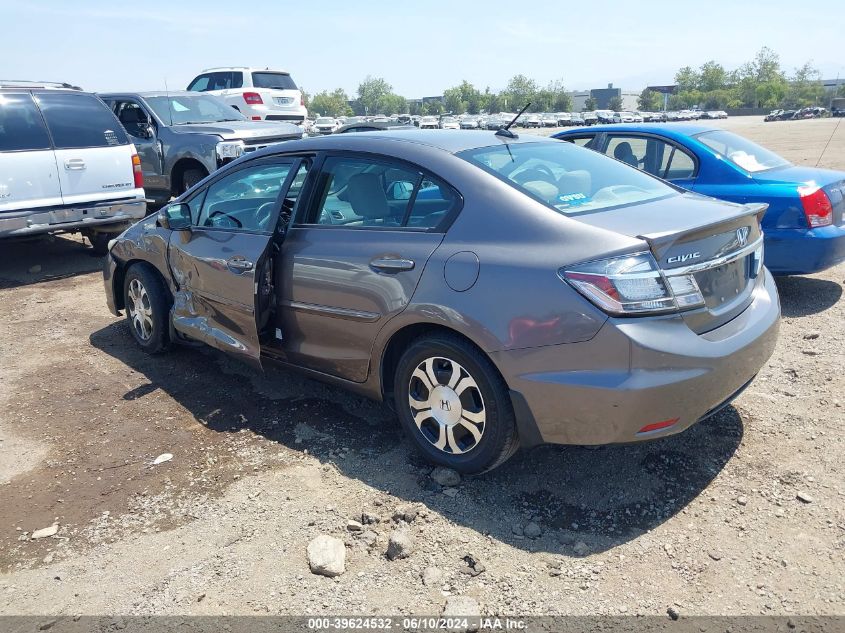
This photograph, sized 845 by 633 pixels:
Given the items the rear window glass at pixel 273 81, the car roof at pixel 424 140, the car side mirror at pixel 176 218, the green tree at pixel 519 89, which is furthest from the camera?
the green tree at pixel 519 89

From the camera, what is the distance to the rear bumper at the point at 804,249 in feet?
18.7

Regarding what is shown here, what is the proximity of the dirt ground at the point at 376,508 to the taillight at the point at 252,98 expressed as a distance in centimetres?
1171

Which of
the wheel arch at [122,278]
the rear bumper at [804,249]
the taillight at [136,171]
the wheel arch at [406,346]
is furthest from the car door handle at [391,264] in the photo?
the taillight at [136,171]

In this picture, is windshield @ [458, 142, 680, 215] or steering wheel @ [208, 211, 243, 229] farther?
steering wheel @ [208, 211, 243, 229]

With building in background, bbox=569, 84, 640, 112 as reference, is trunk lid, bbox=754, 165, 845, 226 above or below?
above

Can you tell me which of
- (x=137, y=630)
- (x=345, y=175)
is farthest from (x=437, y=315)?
(x=137, y=630)

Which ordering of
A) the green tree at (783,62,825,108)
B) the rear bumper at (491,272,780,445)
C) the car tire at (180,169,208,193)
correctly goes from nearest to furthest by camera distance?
1. the rear bumper at (491,272,780,445)
2. the car tire at (180,169,208,193)
3. the green tree at (783,62,825,108)

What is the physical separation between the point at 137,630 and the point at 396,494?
4.13 feet

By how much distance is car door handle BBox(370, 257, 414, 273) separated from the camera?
3.44 metres

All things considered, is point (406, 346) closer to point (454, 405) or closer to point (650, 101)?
point (454, 405)

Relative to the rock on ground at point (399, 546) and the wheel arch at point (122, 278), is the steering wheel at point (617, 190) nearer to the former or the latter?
the rock on ground at point (399, 546)

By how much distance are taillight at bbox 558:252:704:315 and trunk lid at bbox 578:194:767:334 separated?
6cm

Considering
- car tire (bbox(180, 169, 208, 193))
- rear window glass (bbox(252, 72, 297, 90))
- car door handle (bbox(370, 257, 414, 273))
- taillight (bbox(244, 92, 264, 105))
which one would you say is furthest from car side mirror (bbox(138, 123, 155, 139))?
car door handle (bbox(370, 257, 414, 273))

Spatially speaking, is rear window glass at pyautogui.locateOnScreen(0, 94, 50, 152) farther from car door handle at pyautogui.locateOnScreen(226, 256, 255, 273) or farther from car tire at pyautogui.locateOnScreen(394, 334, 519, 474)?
car tire at pyautogui.locateOnScreen(394, 334, 519, 474)
